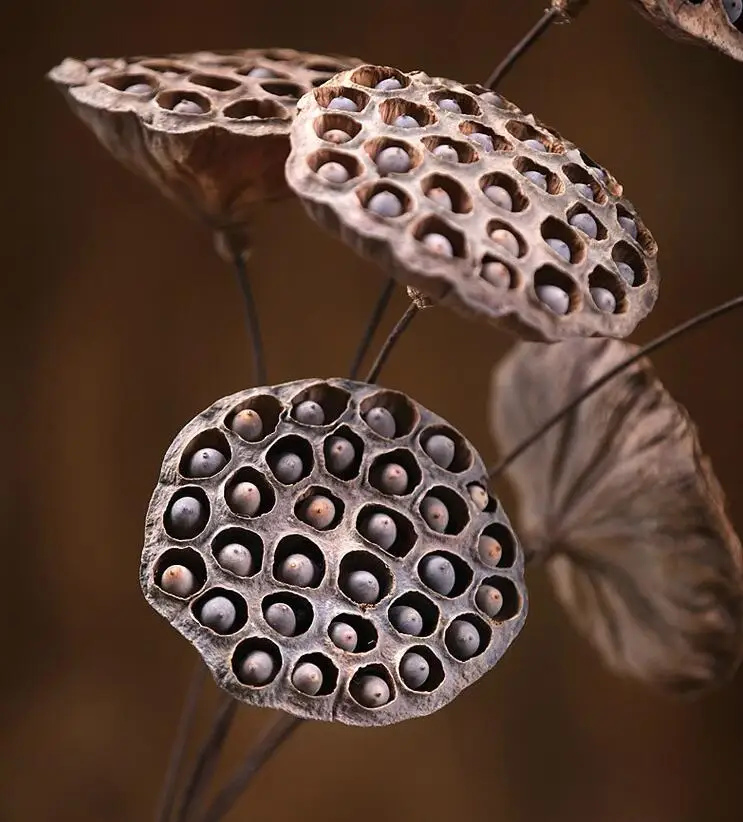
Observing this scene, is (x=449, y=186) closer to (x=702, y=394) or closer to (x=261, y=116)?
(x=261, y=116)

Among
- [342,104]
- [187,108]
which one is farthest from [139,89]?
[342,104]

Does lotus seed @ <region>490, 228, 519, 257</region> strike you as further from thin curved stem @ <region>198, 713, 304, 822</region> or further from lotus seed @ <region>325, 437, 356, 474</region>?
thin curved stem @ <region>198, 713, 304, 822</region>

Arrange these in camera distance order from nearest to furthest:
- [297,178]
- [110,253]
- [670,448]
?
[297,178] → [670,448] → [110,253]

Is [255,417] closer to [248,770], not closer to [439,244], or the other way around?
[439,244]

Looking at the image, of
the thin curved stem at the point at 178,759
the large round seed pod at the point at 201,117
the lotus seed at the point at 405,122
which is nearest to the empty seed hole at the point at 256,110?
the large round seed pod at the point at 201,117

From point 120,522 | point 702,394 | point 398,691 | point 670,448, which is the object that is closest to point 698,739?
point 702,394

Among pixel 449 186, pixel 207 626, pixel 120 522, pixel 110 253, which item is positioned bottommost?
pixel 120 522

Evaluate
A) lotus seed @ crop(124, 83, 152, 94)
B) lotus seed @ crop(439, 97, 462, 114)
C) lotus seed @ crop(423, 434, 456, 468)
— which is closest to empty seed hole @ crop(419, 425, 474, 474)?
lotus seed @ crop(423, 434, 456, 468)
